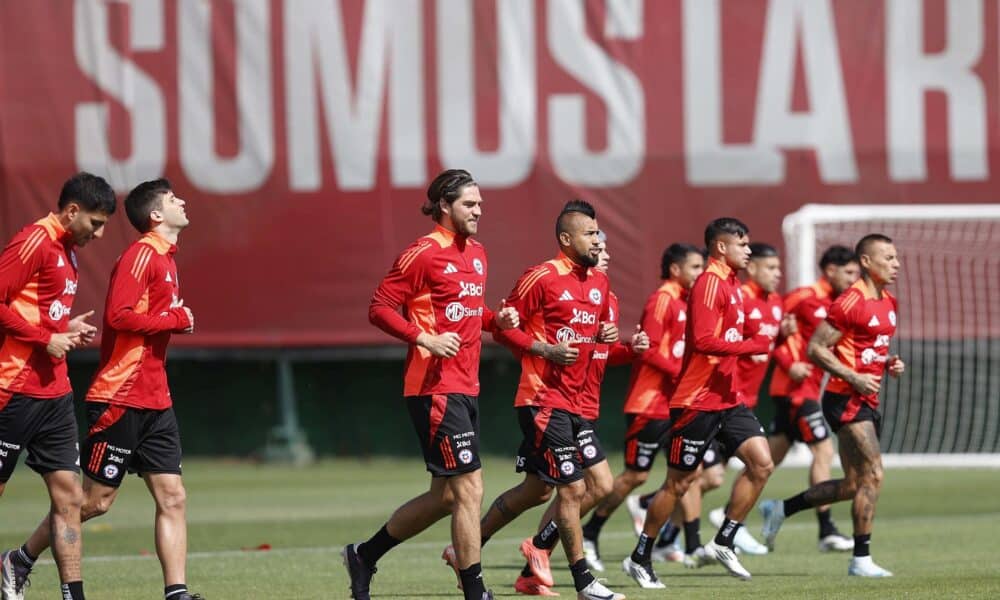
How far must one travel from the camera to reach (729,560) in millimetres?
11188

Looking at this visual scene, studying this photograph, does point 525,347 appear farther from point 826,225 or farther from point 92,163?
point 92,163

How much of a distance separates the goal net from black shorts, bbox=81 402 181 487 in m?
14.1

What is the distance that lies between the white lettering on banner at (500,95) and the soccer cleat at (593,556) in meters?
11.0

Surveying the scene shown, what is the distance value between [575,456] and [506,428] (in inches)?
570

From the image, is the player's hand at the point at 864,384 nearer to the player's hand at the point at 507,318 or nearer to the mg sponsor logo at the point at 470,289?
the player's hand at the point at 507,318

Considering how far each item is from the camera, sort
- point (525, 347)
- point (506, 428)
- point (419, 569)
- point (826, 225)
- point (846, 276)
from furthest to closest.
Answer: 1. point (506, 428)
2. point (826, 225)
3. point (846, 276)
4. point (419, 569)
5. point (525, 347)

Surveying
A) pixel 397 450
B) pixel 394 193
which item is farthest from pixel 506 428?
pixel 394 193

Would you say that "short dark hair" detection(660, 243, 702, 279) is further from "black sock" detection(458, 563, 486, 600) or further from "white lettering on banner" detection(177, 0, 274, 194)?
"white lettering on banner" detection(177, 0, 274, 194)

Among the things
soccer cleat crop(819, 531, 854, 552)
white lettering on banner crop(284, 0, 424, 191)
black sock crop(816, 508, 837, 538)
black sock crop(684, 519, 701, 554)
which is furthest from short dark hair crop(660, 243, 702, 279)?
white lettering on banner crop(284, 0, 424, 191)

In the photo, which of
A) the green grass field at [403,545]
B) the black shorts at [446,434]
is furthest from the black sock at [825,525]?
the black shorts at [446,434]

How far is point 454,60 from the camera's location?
2317cm

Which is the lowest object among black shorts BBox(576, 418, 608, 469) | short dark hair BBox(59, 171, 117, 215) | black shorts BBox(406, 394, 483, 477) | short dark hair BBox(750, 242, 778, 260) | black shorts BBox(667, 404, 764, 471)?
black shorts BBox(667, 404, 764, 471)

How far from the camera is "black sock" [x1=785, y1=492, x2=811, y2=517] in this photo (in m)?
12.4

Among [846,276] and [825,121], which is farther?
[825,121]
